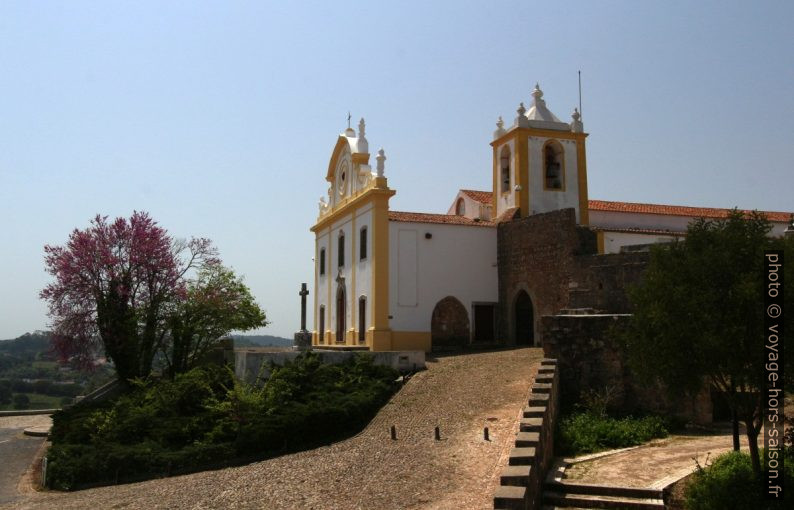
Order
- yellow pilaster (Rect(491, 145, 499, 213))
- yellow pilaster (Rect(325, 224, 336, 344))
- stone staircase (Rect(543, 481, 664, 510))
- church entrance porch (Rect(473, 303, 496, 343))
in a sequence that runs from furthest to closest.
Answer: yellow pilaster (Rect(325, 224, 336, 344)) → yellow pilaster (Rect(491, 145, 499, 213)) → church entrance porch (Rect(473, 303, 496, 343)) → stone staircase (Rect(543, 481, 664, 510))

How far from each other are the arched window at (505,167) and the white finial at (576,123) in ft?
8.38

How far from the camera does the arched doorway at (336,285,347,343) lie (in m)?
27.9

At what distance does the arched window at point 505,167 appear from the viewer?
26.5 m

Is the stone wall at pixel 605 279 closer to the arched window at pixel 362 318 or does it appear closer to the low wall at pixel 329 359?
the low wall at pixel 329 359

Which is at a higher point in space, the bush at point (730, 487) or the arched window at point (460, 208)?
the arched window at point (460, 208)

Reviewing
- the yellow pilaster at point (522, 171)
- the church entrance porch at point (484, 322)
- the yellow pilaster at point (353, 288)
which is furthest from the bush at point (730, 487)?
the yellow pilaster at point (353, 288)

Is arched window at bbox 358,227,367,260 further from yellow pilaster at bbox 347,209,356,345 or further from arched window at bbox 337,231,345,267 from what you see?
arched window at bbox 337,231,345,267

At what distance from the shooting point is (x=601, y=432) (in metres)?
13.0

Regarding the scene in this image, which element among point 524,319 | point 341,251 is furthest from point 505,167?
point 341,251

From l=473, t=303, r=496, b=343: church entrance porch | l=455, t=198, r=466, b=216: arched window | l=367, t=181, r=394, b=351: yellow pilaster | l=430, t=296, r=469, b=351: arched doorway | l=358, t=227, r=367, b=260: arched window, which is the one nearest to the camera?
l=367, t=181, r=394, b=351: yellow pilaster

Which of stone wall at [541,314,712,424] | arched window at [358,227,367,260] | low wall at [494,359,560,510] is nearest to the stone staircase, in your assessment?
low wall at [494,359,560,510]

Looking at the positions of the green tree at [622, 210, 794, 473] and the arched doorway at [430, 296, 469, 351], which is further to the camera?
the arched doorway at [430, 296, 469, 351]

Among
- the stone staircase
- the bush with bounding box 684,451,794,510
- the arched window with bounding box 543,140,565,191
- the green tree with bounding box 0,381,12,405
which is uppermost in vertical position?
the arched window with bounding box 543,140,565,191

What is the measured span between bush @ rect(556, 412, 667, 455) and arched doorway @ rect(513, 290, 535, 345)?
31.4 feet
